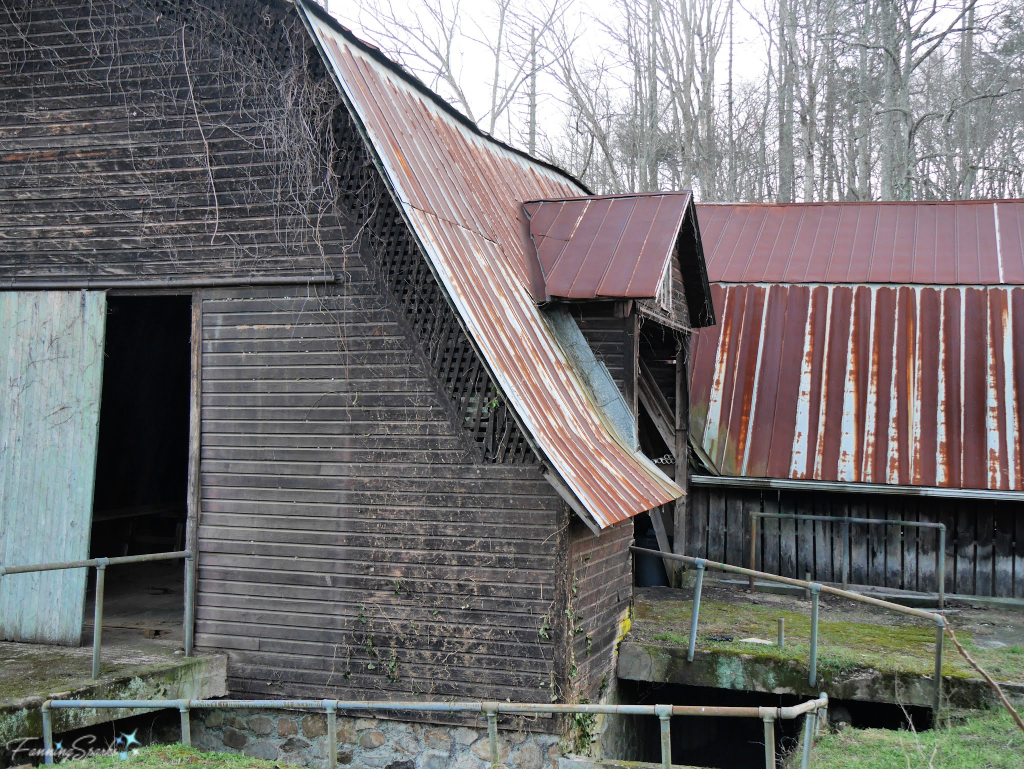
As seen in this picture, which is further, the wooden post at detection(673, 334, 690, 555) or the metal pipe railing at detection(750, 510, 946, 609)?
the wooden post at detection(673, 334, 690, 555)

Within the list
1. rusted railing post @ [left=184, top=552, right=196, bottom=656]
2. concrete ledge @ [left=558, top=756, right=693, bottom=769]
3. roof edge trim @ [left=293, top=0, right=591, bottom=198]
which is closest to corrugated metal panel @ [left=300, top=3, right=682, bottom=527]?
roof edge trim @ [left=293, top=0, right=591, bottom=198]

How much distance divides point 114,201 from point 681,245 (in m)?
5.76

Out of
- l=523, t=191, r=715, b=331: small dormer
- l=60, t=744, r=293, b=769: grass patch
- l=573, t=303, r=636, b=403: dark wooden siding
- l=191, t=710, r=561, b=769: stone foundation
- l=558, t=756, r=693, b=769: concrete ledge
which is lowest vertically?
l=191, t=710, r=561, b=769: stone foundation

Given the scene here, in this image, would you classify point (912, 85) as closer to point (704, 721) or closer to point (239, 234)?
point (704, 721)

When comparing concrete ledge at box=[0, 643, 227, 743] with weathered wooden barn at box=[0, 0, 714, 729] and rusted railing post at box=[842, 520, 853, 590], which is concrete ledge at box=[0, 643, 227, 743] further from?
rusted railing post at box=[842, 520, 853, 590]

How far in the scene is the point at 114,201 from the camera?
8328 millimetres

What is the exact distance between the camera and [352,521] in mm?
7633

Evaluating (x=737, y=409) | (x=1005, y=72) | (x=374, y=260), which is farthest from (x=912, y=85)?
(x=374, y=260)

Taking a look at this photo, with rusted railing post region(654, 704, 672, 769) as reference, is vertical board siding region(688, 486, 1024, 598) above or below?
above

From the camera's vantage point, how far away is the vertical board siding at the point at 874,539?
10.9m

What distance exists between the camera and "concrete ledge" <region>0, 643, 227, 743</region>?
6277 mm

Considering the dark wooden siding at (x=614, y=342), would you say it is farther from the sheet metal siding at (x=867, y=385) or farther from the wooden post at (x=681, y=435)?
Result: the sheet metal siding at (x=867, y=385)

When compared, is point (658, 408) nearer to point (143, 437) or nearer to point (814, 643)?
point (814, 643)

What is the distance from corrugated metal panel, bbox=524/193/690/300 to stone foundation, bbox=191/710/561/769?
3.94 metres
